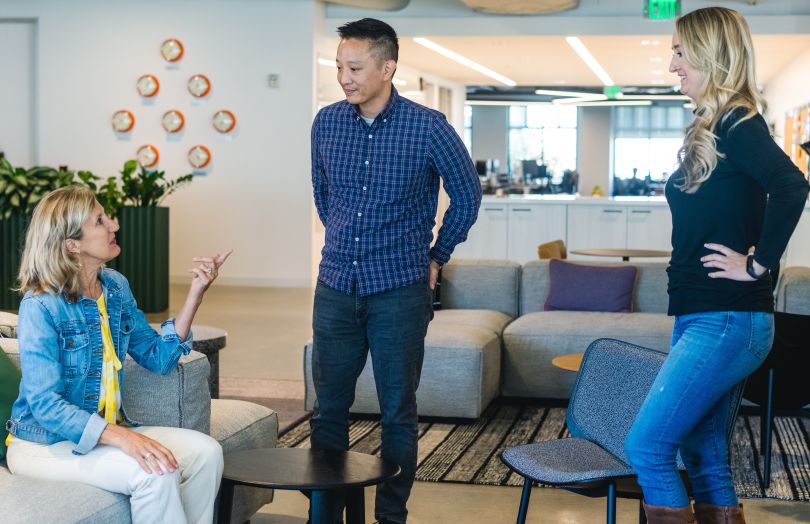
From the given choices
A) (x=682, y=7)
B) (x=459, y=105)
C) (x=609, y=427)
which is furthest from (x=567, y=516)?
(x=459, y=105)

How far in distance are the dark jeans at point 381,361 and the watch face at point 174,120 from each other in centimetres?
917

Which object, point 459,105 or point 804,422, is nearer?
point 804,422

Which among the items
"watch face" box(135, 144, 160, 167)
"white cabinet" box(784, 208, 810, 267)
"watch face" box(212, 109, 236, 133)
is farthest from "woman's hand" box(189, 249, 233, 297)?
"watch face" box(135, 144, 160, 167)

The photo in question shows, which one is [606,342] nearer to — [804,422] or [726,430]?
[726,430]

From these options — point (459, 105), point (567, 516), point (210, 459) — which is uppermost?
point (459, 105)

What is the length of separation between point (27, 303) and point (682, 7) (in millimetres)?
10379

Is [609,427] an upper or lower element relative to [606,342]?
lower

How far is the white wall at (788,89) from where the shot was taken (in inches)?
533

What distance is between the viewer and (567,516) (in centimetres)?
357

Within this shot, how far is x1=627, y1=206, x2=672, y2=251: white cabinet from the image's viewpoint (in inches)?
400

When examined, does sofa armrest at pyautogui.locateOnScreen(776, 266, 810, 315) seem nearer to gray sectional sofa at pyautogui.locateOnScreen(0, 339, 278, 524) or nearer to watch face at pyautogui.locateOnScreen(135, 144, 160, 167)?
gray sectional sofa at pyautogui.locateOnScreen(0, 339, 278, 524)

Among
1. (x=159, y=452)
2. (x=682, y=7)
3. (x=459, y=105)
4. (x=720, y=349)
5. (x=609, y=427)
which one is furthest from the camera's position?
(x=459, y=105)

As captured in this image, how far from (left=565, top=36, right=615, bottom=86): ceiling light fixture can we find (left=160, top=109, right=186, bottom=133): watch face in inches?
184

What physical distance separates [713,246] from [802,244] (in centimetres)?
601
